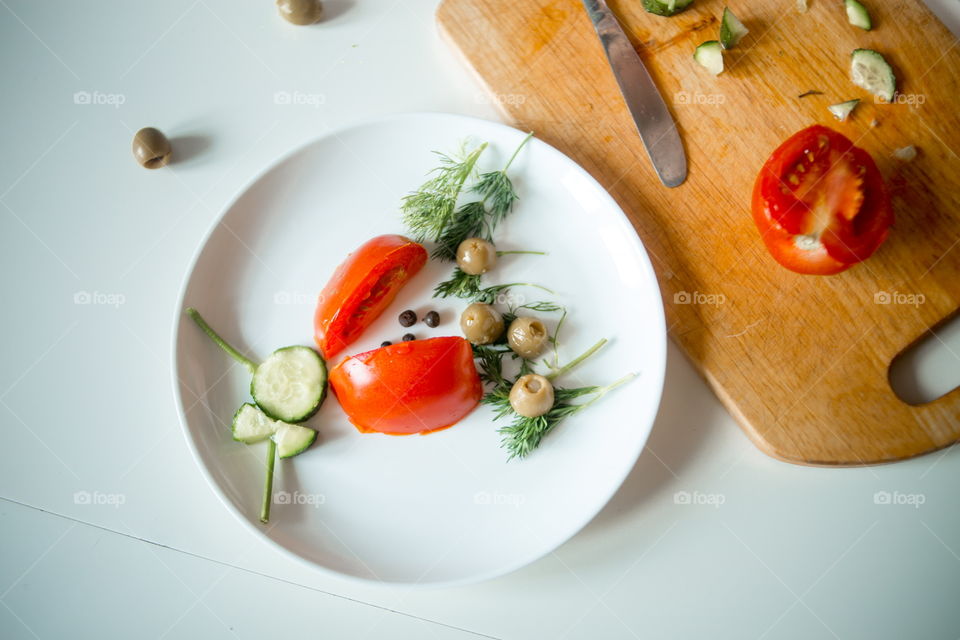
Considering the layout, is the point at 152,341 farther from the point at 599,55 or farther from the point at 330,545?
the point at 599,55

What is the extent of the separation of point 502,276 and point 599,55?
681 mm

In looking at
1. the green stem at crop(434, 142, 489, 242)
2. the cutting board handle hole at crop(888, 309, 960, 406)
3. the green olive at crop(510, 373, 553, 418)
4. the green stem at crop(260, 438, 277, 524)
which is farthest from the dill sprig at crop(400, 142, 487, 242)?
the cutting board handle hole at crop(888, 309, 960, 406)

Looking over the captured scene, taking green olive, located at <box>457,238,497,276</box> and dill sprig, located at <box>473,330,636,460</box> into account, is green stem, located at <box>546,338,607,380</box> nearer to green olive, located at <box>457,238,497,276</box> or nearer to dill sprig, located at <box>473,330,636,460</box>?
dill sprig, located at <box>473,330,636,460</box>

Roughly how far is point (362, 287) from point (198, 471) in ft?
2.46

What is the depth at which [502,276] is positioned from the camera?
1.83m

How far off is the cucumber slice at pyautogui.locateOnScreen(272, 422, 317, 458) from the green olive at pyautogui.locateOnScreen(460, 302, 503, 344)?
19.3 inches

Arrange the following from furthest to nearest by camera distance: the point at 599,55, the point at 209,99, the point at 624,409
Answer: the point at 209,99 < the point at 599,55 < the point at 624,409

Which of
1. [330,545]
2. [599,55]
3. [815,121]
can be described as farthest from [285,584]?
[815,121]

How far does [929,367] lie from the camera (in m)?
1.84

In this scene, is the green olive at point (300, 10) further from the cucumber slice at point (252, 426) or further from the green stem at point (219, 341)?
the cucumber slice at point (252, 426)

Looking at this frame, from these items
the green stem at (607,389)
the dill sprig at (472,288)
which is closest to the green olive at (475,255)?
the dill sprig at (472,288)

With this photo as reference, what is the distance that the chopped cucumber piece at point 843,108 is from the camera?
180cm

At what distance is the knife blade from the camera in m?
1.82

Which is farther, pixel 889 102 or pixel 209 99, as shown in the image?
pixel 209 99
